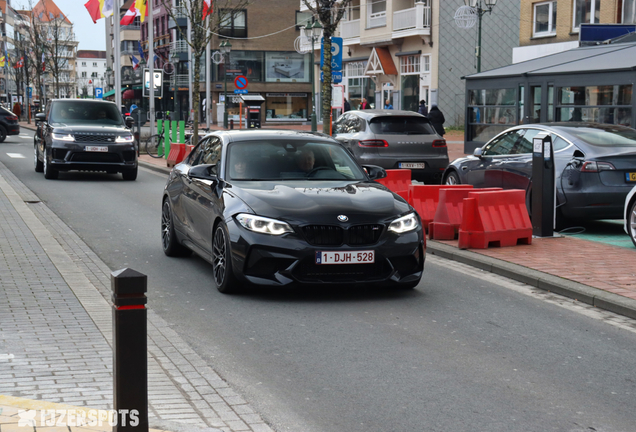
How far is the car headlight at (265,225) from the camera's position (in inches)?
300

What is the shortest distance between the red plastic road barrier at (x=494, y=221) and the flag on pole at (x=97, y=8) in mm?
29455

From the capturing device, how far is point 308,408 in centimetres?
497

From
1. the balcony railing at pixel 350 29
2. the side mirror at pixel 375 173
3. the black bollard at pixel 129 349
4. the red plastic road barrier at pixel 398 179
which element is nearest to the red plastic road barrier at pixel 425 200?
the red plastic road barrier at pixel 398 179

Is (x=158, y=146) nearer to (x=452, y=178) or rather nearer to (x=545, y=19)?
(x=452, y=178)

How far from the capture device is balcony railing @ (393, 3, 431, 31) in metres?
46.1

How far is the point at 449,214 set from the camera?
1134 centimetres

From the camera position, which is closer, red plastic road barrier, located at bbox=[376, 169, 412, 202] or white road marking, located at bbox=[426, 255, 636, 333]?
white road marking, located at bbox=[426, 255, 636, 333]

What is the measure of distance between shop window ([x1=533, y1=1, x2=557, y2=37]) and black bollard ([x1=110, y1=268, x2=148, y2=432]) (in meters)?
35.9

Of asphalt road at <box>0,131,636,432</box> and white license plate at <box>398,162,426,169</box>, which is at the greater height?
white license plate at <box>398,162,426,169</box>

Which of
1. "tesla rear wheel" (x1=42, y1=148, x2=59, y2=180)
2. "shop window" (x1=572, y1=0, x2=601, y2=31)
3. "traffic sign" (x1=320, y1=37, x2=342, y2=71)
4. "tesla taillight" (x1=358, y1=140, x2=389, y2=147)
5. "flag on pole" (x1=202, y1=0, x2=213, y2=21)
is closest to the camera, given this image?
"tesla taillight" (x1=358, y1=140, x2=389, y2=147)

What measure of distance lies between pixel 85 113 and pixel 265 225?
48.6 feet

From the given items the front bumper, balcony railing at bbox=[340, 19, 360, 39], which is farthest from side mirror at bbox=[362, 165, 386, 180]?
balcony railing at bbox=[340, 19, 360, 39]

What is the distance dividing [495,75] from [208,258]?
1928 centimetres

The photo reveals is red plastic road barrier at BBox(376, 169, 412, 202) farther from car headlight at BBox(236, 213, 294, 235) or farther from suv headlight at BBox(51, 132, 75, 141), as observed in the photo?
suv headlight at BBox(51, 132, 75, 141)
